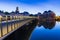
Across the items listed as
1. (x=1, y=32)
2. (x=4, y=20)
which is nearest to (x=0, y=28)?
(x=1, y=32)

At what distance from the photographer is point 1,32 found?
17.9 m

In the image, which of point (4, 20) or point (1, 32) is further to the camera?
point (4, 20)

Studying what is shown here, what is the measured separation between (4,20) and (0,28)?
14.6 ft

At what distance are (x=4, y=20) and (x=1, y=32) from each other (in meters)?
4.42

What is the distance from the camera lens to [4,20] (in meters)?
22.2

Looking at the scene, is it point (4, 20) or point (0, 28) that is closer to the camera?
point (0, 28)

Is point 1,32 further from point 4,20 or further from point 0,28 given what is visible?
point 4,20

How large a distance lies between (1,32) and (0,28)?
43cm

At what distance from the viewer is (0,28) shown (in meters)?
17.8
